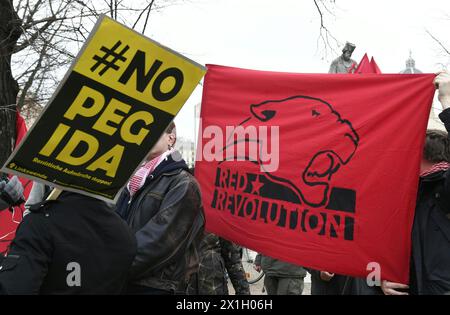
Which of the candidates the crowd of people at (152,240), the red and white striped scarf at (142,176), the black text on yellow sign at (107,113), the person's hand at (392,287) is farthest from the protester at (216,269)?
the black text on yellow sign at (107,113)

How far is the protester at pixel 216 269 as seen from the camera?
400 cm

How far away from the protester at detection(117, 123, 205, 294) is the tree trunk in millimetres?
3865

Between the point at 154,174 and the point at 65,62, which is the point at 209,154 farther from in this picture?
the point at 65,62

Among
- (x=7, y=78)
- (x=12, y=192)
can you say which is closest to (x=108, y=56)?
(x=12, y=192)

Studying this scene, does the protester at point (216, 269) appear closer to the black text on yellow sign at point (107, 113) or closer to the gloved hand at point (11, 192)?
the gloved hand at point (11, 192)

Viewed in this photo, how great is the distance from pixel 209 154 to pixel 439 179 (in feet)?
5.32

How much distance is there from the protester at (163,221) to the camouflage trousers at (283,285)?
3.17 m

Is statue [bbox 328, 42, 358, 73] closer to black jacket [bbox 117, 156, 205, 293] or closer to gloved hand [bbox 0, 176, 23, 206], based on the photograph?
black jacket [bbox 117, 156, 205, 293]

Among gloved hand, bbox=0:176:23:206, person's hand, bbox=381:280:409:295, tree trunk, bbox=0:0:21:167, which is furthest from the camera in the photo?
tree trunk, bbox=0:0:21:167

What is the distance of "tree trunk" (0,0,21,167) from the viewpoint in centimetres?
653

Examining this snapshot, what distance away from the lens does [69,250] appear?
88.8 inches

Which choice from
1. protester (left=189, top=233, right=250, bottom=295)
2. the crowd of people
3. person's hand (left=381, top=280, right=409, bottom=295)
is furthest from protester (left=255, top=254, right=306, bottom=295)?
person's hand (left=381, top=280, right=409, bottom=295)

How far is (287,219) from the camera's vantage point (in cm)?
350
